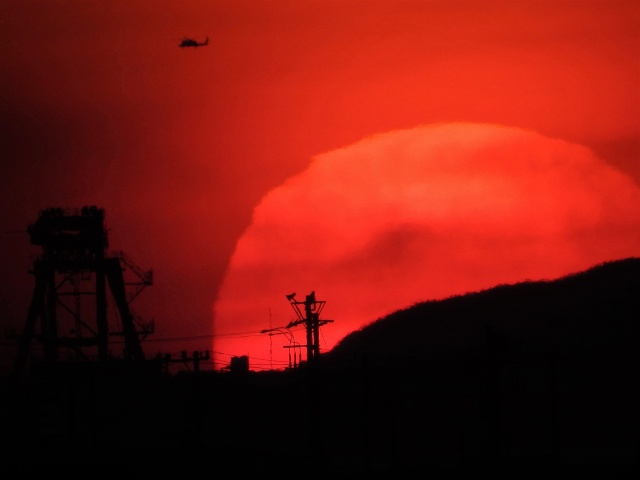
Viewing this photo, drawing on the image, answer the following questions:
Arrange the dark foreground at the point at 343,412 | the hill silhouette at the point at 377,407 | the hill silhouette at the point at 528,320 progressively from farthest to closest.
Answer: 1. the hill silhouette at the point at 528,320
2. the dark foreground at the point at 343,412
3. the hill silhouette at the point at 377,407

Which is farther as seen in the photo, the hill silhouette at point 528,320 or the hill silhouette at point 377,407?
the hill silhouette at point 528,320

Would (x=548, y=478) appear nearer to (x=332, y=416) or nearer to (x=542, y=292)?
(x=332, y=416)

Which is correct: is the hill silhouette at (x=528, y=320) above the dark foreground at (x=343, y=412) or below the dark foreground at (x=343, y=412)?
above

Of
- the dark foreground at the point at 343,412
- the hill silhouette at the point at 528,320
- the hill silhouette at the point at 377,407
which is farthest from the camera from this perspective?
the hill silhouette at the point at 528,320

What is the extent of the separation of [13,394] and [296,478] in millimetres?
37890

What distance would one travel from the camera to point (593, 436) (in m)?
75.7

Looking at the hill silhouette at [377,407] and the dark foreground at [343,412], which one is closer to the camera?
the hill silhouette at [377,407]

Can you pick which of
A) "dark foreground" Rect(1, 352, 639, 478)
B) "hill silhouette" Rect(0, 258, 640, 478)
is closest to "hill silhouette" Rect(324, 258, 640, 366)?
"hill silhouette" Rect(0, 258, 640, 478)

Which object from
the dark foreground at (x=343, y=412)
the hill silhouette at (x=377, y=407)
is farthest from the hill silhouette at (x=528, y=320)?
the dark foreground at (x=343, y=412)

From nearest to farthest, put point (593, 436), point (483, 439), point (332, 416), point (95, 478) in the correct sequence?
point (95, 478), point (483, 439), point (593, 436), point (332, 416)

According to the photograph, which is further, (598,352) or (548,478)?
(598,352)

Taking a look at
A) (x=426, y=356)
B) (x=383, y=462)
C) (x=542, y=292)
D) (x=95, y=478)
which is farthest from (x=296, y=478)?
(x=542, y=292)

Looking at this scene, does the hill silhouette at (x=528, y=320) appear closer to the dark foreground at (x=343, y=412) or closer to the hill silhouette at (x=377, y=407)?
the hill silhouette at (x=377, y=407)

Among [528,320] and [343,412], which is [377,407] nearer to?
[343,412]
